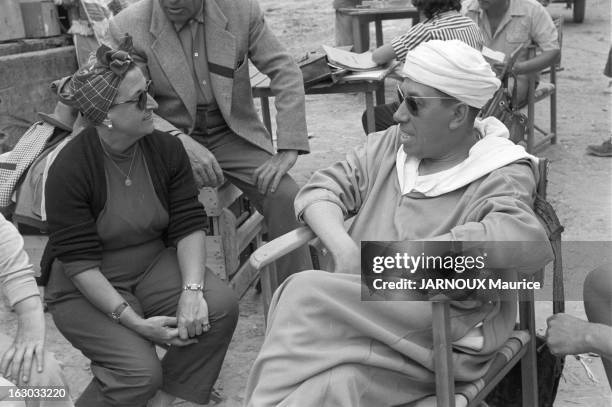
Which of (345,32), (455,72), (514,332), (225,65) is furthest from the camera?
(345,32)

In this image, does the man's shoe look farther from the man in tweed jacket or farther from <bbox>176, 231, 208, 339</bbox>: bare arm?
<bbox>176, 231, 208, 339</bbox>: bare arm

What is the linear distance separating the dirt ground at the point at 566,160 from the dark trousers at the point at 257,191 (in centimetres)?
49

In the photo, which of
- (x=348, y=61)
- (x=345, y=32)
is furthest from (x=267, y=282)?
(x=345, y=32)

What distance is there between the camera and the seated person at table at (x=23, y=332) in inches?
99.3

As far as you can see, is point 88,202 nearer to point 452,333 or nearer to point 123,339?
point 123,339

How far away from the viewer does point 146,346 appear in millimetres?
3020

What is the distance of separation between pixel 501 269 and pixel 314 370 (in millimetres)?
647

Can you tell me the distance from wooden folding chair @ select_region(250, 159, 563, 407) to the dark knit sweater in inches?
20.8

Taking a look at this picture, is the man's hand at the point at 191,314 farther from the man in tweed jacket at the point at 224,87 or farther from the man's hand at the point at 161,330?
the man in tweed jacket at the point at 224,87

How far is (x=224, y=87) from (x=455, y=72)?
1459 mm

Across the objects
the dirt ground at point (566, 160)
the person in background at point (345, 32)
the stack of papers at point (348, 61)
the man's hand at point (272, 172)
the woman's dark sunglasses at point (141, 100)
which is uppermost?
the woman's dark sunglasses at point (141, 100)

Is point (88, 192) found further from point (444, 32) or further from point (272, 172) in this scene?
point (444, 32)

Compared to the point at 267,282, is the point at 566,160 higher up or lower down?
lower down

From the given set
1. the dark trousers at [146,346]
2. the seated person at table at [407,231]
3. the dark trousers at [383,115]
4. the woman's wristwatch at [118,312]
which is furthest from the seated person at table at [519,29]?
the woman's wristwatch at [118,312]
